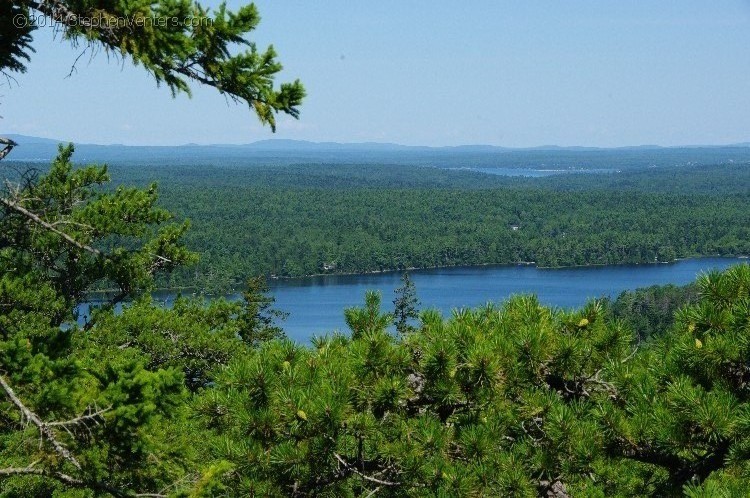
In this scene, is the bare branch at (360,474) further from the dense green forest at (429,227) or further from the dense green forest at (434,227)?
the dense green forest at (429,227)

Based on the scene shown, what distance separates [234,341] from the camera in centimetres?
1153

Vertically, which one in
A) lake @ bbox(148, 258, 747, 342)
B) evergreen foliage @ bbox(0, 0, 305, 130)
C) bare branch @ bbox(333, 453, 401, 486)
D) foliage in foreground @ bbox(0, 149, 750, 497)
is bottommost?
lake @ bbox(148, 258, 747, 342)

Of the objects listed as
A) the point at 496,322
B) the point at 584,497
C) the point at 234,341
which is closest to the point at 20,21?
the point at 496,322

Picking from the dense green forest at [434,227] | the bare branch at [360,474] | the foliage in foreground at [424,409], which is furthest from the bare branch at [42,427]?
the dense green forest at [434,227]

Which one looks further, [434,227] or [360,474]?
[434,227]

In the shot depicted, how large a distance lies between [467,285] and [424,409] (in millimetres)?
61454

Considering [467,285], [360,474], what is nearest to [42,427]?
[360,474]

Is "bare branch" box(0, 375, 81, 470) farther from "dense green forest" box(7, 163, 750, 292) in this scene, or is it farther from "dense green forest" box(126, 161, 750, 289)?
"dense green forest" box(7, 163, 750, 292)

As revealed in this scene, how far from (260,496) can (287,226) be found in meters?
92.6

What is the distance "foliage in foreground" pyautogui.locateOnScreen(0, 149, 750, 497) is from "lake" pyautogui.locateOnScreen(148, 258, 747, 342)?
37485mm

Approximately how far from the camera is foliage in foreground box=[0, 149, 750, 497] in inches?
122

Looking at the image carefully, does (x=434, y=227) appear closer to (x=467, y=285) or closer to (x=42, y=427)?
(x=467, y=285)

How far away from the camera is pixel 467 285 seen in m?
65.1

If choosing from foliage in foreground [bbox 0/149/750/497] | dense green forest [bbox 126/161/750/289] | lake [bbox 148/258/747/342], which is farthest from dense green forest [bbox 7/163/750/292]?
foliage in foreground [bbox 0/149/750/497]
